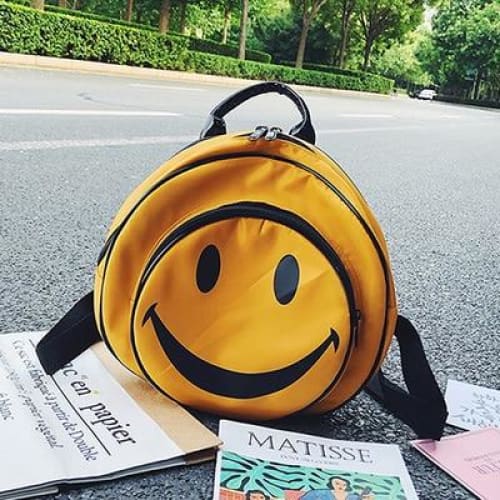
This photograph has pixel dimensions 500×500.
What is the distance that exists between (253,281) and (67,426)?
1.09 feet

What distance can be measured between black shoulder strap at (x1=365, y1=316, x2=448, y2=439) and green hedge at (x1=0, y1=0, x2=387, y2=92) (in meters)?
10.1

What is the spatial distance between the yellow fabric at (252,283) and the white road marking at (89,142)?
2.42 meters

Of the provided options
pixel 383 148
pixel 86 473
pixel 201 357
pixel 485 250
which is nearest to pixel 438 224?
pixel 485 250

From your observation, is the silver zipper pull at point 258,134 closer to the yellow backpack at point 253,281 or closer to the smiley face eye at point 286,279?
the yellow backpack at point 253,281

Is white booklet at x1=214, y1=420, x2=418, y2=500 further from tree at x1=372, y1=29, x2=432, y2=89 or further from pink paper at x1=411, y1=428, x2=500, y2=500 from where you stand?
tree at x1=372, y1=29, x2=432, y2=89

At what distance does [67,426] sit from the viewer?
986 mm

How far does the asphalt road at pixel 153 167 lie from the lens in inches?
44.3

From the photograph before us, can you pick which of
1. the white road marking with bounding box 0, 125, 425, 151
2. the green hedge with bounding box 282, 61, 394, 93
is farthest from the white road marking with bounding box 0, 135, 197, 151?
the green hedge with bounding box 282, 61, 394, 93

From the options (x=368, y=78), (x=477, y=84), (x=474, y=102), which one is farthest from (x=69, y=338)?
(x=477, y=84)

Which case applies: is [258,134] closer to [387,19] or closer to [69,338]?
[69,338]

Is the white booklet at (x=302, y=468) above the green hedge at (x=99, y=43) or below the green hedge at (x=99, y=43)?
below

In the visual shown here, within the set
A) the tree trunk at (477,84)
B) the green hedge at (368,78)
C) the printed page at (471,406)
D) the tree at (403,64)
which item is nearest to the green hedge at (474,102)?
the tree trunk at (477,84)

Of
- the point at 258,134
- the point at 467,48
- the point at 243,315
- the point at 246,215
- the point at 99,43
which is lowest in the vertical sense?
the point at 243,315

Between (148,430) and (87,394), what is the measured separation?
139mm
